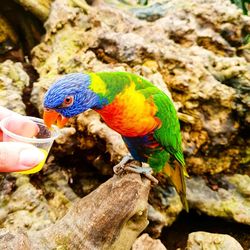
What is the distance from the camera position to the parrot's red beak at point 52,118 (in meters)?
1.32

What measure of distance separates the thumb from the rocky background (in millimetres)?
785

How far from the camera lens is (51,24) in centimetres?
266

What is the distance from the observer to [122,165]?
175cm

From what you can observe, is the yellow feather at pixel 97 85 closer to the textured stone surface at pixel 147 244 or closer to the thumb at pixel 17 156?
the thumb at pixel 17 156

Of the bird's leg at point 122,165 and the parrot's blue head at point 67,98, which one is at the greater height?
the parrot's blue head at point 67,98

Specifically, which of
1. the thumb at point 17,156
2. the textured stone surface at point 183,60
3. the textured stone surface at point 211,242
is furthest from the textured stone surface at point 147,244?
the thumb at point 17,156

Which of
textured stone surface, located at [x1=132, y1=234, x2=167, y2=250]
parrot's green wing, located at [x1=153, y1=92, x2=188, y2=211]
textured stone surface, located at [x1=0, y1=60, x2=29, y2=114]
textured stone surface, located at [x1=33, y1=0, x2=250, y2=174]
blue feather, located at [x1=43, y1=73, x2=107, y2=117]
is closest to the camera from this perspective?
blue feather, located at [x1=43, y1=73, x2=107, y2=117]

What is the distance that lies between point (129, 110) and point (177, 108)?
0.80 meters

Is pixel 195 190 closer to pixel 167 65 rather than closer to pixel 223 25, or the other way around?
pixel 167 65

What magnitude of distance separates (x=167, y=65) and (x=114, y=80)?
100cm

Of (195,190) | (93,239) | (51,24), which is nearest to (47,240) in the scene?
(93,239)

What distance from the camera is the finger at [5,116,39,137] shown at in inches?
56.9

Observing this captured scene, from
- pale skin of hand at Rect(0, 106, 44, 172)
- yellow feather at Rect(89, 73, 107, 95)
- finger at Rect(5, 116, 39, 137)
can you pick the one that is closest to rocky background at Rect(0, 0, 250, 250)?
finger at Rect(5, 116, 39, 137)

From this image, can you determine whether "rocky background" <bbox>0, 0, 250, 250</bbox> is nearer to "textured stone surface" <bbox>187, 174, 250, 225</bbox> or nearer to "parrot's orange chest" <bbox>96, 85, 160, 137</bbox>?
"textured stone surface" <bbox>187, 174, 250, 225</bbox>
